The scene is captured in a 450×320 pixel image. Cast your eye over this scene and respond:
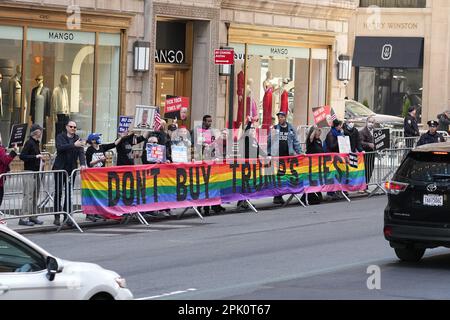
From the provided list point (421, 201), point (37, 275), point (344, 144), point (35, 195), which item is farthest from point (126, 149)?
point (37, 275)

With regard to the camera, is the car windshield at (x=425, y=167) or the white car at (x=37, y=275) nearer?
the white car at (x=37, y=275)

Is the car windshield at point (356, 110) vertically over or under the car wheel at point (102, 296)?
over

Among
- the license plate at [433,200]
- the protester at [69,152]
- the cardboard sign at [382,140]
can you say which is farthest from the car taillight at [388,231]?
the cardboard sign at [382,140]

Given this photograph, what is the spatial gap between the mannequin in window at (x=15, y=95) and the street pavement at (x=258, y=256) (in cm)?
520

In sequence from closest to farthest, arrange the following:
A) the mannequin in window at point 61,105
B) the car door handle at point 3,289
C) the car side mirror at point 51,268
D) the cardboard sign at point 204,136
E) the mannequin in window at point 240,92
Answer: the car door handle at point 3,289, the car side mirror at point 51,268, the cardboard sign at point 204,136, the mannequin in window at point 61,105, the mannequin in window at point 240,92

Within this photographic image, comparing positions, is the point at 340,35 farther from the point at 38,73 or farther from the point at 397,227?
the point at 397,227

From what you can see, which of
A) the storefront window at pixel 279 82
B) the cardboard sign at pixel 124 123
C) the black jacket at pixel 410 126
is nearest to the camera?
the cardboard sign at pixel 124 123

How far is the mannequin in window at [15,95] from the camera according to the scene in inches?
977

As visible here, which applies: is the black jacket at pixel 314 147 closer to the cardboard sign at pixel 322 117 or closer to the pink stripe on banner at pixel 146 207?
the cardboard sign at pixel 322 117

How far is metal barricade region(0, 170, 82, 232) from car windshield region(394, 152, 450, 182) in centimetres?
671

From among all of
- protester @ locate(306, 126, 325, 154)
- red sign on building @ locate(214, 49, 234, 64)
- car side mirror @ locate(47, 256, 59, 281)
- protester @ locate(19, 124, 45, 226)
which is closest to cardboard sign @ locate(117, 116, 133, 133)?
protester @ locate(19, 124, 45, 226)

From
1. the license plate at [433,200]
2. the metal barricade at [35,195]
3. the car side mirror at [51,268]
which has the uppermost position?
the license plate at [433,200]

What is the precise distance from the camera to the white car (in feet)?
30.3

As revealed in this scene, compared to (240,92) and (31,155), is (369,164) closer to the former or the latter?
(240,92)
